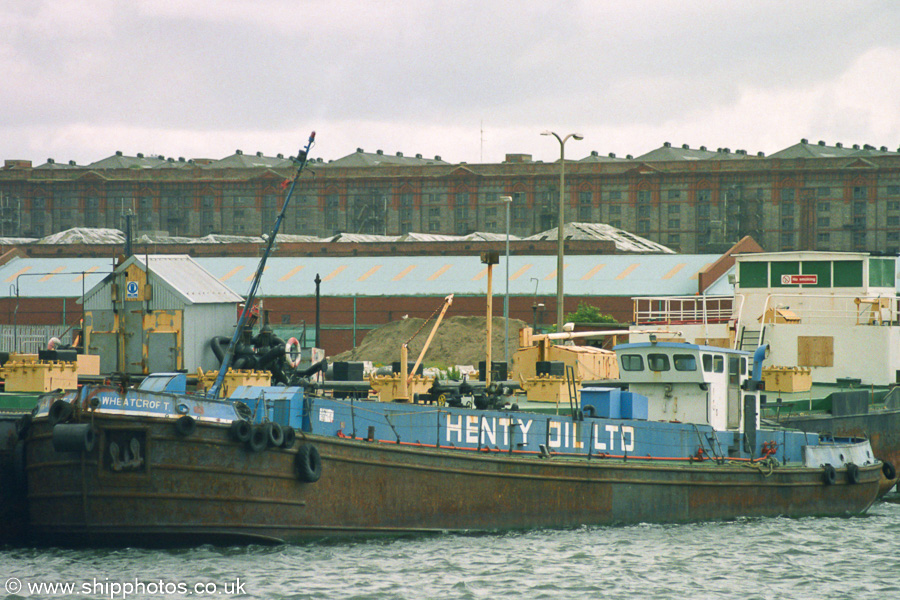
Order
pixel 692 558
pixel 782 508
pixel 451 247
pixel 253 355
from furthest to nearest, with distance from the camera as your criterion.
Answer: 1. pixel 451 247
2. pixel 253 355
3. pixel 782 508
4. pixel 692 558

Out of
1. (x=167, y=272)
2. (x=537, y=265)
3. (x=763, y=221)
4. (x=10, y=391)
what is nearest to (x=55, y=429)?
(x=10, y=391)

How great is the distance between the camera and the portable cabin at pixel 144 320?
1529 inches

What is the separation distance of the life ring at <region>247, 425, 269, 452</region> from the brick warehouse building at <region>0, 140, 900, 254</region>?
86.8m

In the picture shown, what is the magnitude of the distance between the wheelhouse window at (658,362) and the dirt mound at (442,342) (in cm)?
3170

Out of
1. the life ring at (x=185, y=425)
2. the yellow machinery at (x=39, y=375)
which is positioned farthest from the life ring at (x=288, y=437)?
the yellow machinery at (x=39, y=375)

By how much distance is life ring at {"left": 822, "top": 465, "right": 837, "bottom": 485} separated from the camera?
31.5 m

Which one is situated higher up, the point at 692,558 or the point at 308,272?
the point at 308,272

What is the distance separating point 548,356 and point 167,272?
13.8m

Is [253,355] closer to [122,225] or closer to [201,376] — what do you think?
[201,376]

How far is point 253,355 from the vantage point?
33000mm

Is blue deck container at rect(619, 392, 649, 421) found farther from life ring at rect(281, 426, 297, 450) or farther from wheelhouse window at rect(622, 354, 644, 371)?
life ring at rect(281, 426, 297, 450)

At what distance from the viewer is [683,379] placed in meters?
30.1

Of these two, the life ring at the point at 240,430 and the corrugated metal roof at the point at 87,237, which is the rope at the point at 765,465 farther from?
the corrugated metal roof at the point at 87,237

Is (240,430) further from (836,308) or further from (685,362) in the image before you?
(836,308)
